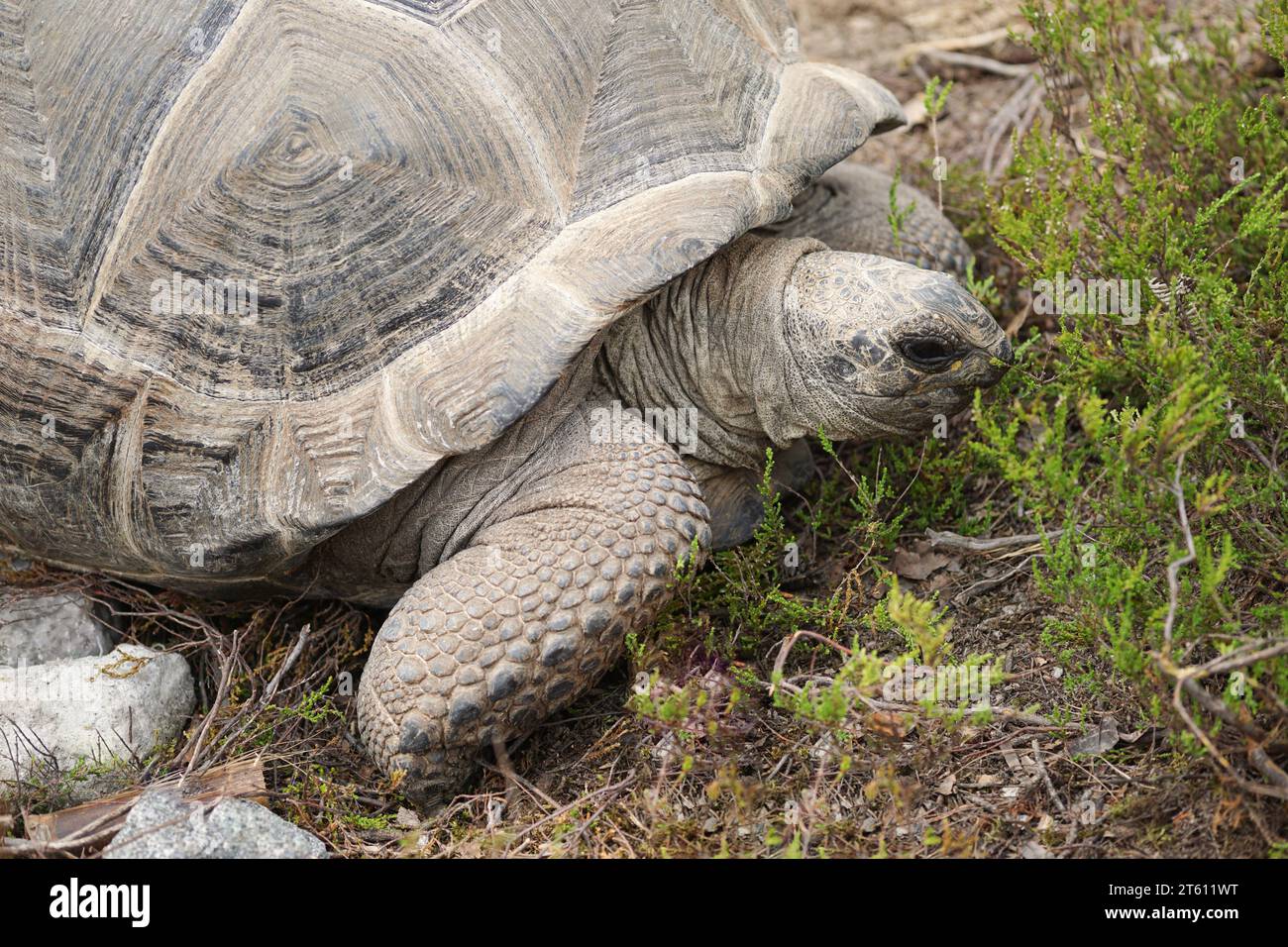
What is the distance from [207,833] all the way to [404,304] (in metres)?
1.36

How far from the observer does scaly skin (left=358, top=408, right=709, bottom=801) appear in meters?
2.89

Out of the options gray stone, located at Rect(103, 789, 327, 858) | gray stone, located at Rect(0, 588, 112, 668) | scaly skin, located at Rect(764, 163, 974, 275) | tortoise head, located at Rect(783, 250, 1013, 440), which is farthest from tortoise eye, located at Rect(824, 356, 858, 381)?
gray stone, located at Rect(0, 588, 112, 668)

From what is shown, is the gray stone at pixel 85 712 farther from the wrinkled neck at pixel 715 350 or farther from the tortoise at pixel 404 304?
the wrinkled neck at pixel 715 350

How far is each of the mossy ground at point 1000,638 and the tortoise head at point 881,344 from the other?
158 mm

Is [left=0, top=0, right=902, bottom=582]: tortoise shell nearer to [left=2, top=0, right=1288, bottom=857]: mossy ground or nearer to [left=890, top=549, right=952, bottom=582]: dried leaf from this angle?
[left=2, top=0, right=1288, bottom=857]: mossy ground

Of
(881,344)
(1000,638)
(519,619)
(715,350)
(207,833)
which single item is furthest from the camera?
(715,350)

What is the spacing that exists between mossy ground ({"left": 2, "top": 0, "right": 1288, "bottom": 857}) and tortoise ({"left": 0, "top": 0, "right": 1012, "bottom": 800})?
0.28m

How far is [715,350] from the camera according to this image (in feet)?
11.5

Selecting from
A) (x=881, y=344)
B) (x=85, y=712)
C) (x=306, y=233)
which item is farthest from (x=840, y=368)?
(x=85, y=712)

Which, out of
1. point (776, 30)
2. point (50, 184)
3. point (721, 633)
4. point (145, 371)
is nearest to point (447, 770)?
point (721, 633)

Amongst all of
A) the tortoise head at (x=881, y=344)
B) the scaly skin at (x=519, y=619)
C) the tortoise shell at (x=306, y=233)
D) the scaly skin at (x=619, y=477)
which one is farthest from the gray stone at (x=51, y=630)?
the tortoise head at (x=881, y=344)

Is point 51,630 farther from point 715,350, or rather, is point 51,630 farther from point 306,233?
point 715,350

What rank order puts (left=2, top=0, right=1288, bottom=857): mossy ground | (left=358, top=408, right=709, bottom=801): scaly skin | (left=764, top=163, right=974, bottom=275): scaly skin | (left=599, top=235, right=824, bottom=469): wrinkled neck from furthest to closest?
(left=764, top=163, right=974, bottom=275): scaly skin
(left=599, top=235, right=824, bottom=469): wrinkled neck
(left=358, top=408, right=709, bottom=801): scaly skin
(left=2, top=0, right=1288, bottom=857): mossy ground

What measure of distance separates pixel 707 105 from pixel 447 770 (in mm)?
1934
